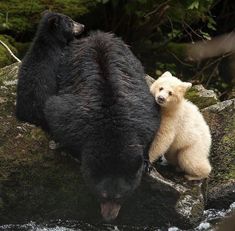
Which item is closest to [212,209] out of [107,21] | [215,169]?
[215,169]

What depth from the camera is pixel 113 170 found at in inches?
246

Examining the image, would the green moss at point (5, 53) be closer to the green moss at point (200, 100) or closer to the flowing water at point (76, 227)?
the green moss at point (200, 100)

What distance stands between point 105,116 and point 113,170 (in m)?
0.50

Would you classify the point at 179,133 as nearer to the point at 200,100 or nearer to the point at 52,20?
the point at 52,20

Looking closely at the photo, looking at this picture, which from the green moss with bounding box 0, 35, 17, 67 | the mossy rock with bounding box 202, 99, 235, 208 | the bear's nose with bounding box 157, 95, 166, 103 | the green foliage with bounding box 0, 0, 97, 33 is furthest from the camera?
the green foliage with bounding box 0, 0, 97, 33

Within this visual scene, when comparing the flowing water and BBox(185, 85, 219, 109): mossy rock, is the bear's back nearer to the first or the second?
the flowing water

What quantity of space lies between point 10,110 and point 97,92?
1182 mm

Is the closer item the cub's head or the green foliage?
the cub's head

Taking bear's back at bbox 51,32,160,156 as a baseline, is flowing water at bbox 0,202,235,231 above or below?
below

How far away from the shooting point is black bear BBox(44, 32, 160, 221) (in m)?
6.30

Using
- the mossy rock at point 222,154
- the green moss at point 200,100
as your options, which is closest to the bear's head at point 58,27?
the mossy rock at point 222,154

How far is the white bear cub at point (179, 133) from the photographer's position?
22.9 feet

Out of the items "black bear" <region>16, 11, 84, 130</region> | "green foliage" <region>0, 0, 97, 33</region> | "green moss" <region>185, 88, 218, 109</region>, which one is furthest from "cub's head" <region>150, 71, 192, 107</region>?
"green foliage" <region>0, 0, 97, 33</region>

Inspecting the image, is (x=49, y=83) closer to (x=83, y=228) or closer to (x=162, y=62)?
(x=83, y=228)
